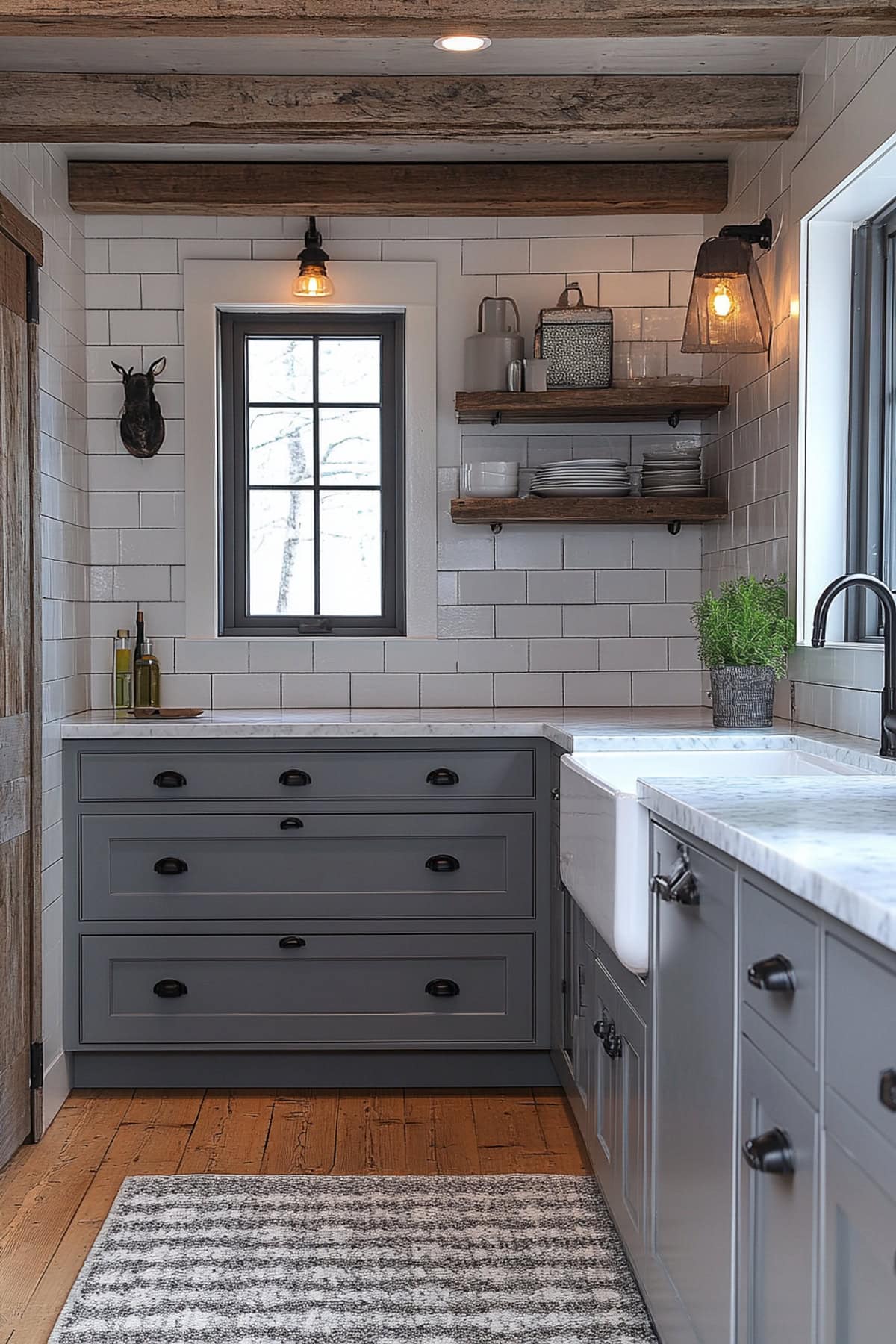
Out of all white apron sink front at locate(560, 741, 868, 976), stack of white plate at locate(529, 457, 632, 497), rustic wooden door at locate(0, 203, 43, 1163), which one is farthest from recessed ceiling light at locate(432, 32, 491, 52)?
white apron sink front at locate(560, 741, 868, 976)

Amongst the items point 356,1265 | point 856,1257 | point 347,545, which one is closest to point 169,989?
point 356,1265

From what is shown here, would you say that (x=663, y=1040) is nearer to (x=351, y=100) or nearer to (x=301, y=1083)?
(x=301, y=1083)

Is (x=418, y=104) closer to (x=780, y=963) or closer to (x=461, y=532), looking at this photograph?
(x=461, y=532)

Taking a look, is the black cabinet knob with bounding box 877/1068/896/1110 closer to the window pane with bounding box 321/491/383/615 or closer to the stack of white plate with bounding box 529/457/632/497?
the stack of white plate with bounding box 529/457/632/497

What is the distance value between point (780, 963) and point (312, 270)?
121 inches

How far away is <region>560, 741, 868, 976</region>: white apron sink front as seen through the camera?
6.86ft

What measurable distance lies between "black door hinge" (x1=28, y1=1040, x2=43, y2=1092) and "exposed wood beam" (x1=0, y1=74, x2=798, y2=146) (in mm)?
2258

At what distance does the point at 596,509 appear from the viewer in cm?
384

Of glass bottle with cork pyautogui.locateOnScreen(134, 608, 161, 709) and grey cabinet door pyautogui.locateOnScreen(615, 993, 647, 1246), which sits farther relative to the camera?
glass bottle with cork pyautogui.locateOnScreen(134, 608, 161, 709)

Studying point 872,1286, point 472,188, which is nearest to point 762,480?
point 472,188

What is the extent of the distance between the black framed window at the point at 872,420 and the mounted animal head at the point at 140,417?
6.91 ft

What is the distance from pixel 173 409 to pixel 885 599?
2477 millimetres

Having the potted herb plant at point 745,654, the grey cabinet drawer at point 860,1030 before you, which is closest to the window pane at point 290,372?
the potted herb plant at point 745,654

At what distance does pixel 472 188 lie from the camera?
3.89 m
